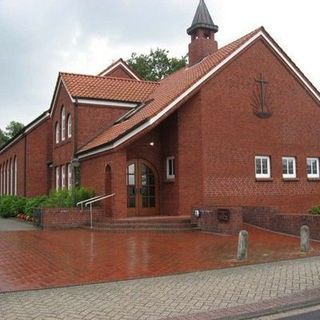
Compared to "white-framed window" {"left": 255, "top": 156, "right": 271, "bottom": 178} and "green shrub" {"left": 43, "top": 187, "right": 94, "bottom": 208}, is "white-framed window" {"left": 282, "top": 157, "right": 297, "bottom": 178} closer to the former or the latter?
"white-framed window" {"left": 255, "top": 156, "right": 271, "bottom": 178}

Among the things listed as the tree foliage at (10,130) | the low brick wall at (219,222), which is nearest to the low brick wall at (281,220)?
the low brick wall at (219,222)

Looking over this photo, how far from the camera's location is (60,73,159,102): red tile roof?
26219 millimetres

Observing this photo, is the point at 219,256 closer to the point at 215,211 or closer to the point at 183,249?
the point at 183,249

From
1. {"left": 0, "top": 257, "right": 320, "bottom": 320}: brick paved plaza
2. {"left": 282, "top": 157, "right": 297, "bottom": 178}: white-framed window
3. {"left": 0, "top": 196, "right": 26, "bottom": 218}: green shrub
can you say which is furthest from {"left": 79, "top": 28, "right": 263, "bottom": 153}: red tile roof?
{"left": 0, "top": 257, "right": 320, "bottom": 320}: brick paved plaza

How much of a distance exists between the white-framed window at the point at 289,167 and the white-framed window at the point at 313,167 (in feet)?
3.41

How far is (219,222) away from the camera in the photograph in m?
18.1

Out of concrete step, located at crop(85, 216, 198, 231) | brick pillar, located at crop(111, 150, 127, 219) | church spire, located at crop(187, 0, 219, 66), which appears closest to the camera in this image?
concrete step, located at crop(85, 216, 198, 231)

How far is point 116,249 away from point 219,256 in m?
3.09

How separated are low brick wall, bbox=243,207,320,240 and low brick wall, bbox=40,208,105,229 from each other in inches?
250

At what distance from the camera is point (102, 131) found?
25906mm

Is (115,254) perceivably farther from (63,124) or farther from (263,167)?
(63,124)

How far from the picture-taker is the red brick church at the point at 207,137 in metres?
21.6

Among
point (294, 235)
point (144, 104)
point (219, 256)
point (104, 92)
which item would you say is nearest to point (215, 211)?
point (294, 235)

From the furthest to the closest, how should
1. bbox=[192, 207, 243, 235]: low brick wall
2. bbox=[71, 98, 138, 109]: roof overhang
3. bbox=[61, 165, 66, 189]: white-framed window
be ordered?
bbox=[61, 165, 66, 189]: white-framed window < bbox=[71, 98, 138, 109]: roof overhang < bbox=[192, 207, 243, 235]: low brick wall
